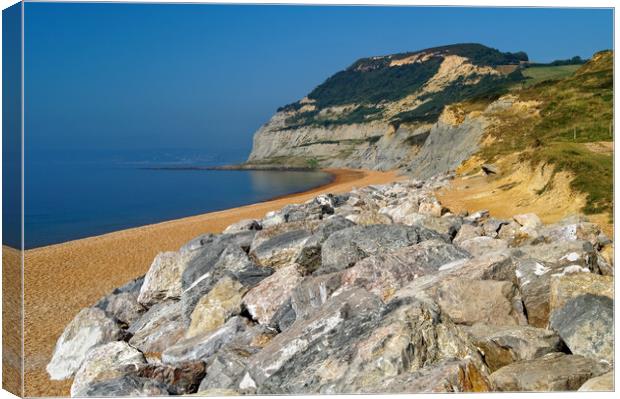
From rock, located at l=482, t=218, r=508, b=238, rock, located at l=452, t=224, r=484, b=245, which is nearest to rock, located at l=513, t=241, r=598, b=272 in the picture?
rock, located at l=452, t=224, r=484, b=245

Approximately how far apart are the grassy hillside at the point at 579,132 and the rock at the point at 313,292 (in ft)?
19.3

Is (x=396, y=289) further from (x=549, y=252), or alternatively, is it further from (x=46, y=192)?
(x=46, y=192)

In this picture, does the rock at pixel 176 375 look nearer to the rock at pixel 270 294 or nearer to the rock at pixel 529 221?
the rock at pixel 270 294

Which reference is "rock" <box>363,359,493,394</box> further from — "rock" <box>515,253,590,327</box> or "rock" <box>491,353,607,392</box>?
"rock" <box>515,253,590,327</box>

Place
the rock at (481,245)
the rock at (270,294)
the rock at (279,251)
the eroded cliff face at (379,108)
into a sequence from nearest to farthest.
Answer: the rock at (270,294)
the rock at (481,245)
the rock at (279,251)
the eroded cliff face at (379,108)

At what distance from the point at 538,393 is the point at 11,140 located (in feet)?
21.7

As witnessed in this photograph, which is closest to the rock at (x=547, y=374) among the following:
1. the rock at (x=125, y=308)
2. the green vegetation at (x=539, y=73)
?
the rock at (x=125, y=308)

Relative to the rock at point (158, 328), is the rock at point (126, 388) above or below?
above

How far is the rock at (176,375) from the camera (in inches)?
310

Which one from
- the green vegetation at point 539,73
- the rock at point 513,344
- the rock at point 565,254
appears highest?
the green vegetation at point 539,73

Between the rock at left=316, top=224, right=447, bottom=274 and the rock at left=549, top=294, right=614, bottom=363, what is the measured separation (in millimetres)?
3678

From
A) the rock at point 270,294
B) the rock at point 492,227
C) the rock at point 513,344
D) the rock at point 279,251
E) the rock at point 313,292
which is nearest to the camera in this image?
the rock at point 513,344

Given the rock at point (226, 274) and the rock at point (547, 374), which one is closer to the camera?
the rock at point (547, 374)

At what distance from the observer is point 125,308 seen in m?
12.4
